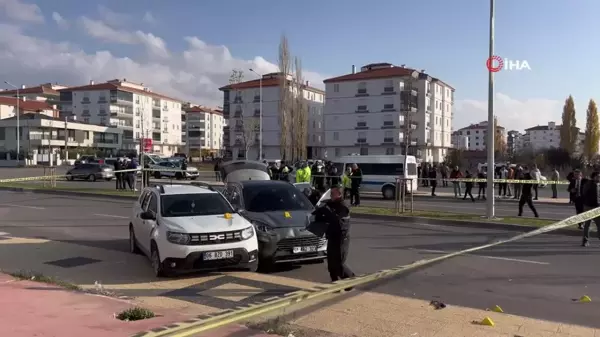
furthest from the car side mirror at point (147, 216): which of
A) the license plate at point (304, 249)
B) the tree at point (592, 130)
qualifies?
the tree at point (592, 130)

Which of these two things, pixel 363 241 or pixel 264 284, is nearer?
pixel 264 284

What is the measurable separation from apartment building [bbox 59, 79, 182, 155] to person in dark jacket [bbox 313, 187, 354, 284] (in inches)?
3800

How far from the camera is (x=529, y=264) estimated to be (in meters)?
9.74

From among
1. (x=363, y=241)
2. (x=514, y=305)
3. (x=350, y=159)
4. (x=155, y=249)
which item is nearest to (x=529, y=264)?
(x=514, y=305)

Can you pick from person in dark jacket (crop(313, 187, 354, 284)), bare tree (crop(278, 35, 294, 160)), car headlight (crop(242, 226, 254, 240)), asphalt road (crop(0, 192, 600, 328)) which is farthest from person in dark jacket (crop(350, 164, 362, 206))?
bare tree (crop(278, 35, 294, 160))

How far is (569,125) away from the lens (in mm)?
94375

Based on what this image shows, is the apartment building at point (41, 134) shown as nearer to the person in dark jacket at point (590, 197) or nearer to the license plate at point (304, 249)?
the license plate at point (304, 249)

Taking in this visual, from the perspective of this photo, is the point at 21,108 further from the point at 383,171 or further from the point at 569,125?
the point at 569,125

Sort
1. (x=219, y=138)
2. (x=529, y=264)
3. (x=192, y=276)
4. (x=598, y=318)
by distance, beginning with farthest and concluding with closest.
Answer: (x=219, y=138)
(x=529, y=264)
(x=192, y=276)
(x=598, y=318)

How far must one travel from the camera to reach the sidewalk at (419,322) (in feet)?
18.5

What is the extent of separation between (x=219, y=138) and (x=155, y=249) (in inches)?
5309

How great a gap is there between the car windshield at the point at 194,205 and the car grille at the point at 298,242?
1.14 meters

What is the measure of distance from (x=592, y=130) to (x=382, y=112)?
4311cm

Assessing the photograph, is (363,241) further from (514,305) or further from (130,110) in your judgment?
(130,110)
